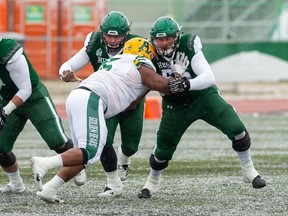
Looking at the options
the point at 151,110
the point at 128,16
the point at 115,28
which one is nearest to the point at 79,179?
the point at 115,28

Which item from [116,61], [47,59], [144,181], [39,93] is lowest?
[47,59]

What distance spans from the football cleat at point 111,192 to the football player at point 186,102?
0.21 meters

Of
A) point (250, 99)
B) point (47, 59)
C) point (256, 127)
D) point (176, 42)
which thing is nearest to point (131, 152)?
point (176, 42)

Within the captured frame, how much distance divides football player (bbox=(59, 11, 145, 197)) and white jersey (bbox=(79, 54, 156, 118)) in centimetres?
50

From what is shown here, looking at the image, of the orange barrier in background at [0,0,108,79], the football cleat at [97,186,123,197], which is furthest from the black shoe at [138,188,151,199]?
the orange barrier in background at [0,0,108,79]

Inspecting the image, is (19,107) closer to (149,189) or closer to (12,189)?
(12,189)

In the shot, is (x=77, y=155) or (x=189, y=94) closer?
(x=77, y=155)

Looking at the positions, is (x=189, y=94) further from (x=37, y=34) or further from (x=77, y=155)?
(x=37, y=34)

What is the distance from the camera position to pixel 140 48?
277 inches

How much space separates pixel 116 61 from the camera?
6.93m

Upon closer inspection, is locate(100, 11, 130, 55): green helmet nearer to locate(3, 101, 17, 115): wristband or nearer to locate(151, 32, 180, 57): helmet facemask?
locate(151, 32, 180, 57): helmet facemask

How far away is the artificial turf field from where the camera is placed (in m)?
6.62

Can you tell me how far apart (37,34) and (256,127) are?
8.95 meters

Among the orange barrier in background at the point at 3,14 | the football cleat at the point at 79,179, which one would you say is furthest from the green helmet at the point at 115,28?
the orange barrier in background at the point at 3,14
